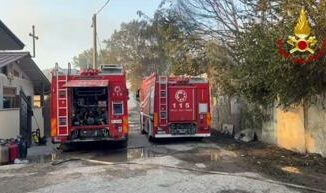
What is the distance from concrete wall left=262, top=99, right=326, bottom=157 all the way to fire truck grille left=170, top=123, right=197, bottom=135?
2964 millimetres

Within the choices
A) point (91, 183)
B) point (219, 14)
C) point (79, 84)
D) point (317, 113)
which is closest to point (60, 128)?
point (79, 84)

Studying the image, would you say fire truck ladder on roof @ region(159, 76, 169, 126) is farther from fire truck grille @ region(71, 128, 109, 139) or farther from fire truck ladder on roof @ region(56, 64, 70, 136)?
fire truck ladder on roof @ region(56, 64, 70, 136)

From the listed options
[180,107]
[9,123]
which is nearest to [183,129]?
[180,107]

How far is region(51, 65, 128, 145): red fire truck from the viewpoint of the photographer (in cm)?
1694

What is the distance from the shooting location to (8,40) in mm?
32781

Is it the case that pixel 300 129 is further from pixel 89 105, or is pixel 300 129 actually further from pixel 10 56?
pixel 10 56

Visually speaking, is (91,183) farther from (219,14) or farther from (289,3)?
(219,14)

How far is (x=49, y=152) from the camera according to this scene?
18.1m

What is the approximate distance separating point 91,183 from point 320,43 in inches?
249

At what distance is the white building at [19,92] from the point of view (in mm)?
18984

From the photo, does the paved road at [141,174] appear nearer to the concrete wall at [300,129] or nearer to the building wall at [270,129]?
the concrete wall at [300,129]

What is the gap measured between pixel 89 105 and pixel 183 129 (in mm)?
4191

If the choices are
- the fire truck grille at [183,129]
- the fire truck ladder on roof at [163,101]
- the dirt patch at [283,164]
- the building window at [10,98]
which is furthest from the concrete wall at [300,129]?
the building window at [10,98]

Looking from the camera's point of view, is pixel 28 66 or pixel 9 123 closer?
pixel 9 123
